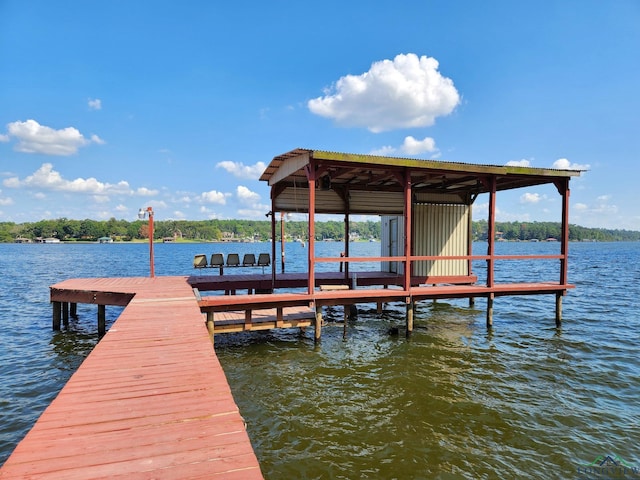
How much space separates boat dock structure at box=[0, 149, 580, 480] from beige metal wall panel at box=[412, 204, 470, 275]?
45 millimetres

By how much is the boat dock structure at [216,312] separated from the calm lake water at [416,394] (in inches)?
44.9

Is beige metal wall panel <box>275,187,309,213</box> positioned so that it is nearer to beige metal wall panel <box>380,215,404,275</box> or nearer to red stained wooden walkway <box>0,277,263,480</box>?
beige metal wall panel <box>380,215,404,275</box>

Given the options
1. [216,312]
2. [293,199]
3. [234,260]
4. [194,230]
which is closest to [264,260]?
[234,260]

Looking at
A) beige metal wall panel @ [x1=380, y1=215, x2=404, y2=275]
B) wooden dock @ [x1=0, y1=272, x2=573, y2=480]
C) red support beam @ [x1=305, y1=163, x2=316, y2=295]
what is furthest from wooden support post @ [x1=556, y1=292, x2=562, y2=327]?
wooden dock @ [x1=0, y1=272, x2=573, y2=480]

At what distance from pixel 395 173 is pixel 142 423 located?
9820mm

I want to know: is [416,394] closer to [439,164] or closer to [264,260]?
[439,164]

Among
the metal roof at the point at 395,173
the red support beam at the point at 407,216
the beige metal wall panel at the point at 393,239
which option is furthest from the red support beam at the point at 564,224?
the red support beam at the point at 407,216

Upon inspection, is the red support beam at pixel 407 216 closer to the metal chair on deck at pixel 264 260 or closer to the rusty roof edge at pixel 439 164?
the rusty roof edge at pixel 439 164

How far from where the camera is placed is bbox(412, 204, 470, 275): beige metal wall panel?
15391 millimetres

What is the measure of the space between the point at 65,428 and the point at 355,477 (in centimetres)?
375

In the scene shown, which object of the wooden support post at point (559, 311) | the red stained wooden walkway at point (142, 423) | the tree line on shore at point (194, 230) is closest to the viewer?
the red stained wooden walkway at point (142, 423)

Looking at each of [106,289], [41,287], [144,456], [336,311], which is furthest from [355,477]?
[41,287]

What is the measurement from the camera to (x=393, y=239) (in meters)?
16.6

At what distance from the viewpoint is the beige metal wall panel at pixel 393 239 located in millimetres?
15859
